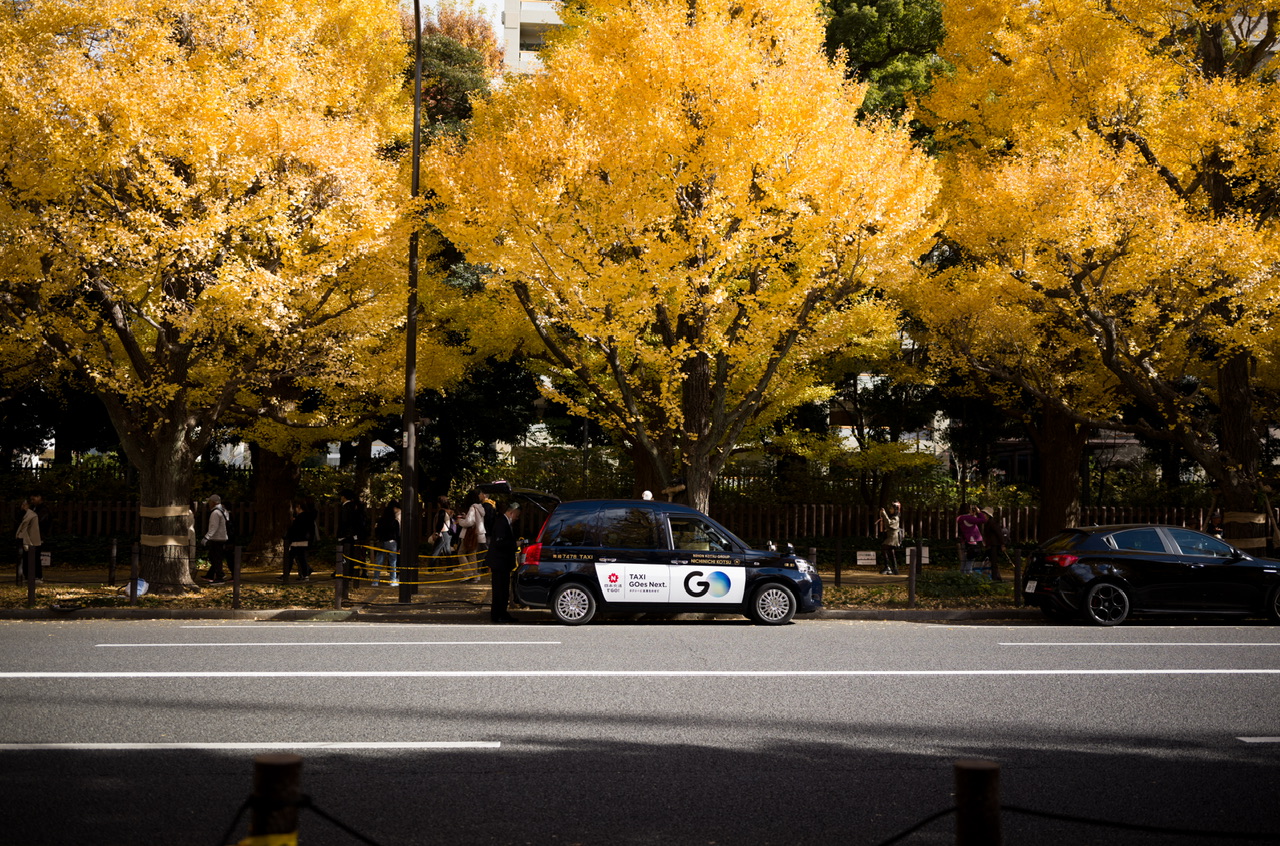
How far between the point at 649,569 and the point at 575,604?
105cm

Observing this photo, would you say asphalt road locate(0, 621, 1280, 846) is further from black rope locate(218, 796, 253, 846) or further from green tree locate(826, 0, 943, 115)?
green tree locate(826, 0, 943, 115)

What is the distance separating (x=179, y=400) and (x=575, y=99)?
7673 millimetres

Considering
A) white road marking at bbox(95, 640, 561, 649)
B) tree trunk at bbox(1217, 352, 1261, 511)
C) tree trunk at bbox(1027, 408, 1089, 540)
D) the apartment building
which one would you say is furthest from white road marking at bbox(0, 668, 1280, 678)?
the apartment building

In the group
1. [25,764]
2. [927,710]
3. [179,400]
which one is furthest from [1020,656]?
[179,400]

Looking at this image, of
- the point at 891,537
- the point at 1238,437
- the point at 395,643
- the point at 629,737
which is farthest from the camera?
the point at 891,537

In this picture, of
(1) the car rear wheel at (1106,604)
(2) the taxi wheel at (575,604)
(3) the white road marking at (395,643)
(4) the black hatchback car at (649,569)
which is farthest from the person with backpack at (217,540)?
(1) the car rear wheel at (1106,604)

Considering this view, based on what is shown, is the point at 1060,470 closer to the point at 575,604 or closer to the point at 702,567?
the point at 702,567

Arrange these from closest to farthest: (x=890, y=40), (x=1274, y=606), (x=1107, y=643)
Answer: (x=1107, y=643)
(x=1274, y=606)
(x=890, y=40)

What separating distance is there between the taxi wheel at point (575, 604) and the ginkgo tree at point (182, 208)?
555 centimetres

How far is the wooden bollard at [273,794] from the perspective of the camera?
3113 mm

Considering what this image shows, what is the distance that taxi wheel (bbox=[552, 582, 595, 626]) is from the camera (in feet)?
45.9

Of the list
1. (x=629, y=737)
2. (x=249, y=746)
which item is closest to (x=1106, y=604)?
(x=629, y=737)

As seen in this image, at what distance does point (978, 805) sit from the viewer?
3.23m

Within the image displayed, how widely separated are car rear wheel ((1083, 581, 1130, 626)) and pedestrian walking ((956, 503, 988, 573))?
644 cm
